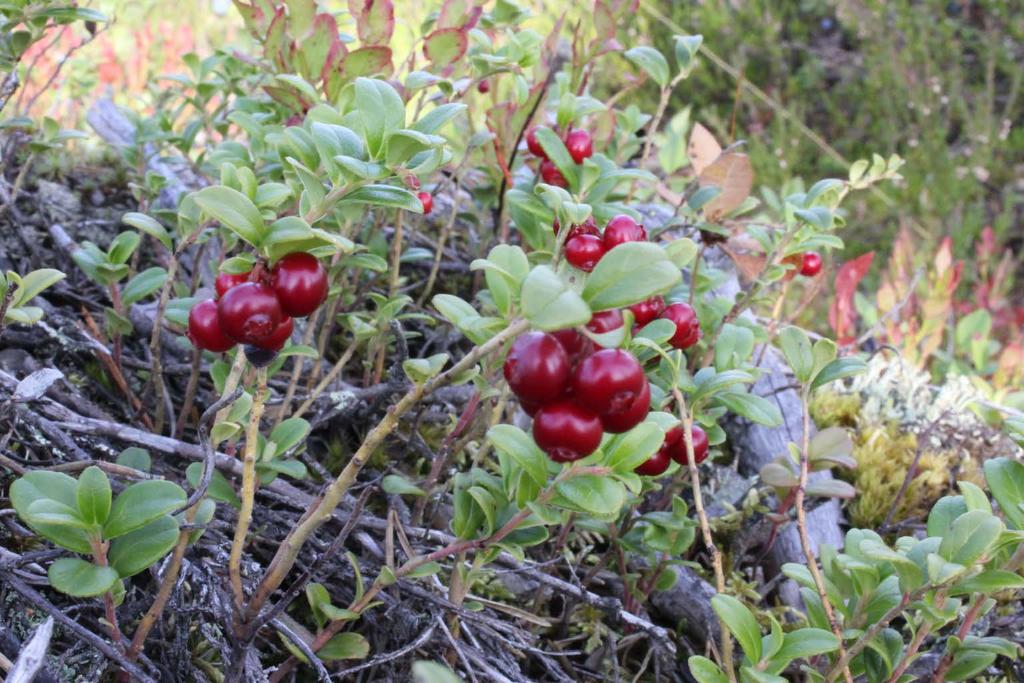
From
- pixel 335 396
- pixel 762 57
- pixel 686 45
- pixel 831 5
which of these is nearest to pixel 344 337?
pixel 335 396

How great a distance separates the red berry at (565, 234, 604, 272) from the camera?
1081mm

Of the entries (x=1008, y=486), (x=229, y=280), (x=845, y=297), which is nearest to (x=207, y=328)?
(x=229, y=280)

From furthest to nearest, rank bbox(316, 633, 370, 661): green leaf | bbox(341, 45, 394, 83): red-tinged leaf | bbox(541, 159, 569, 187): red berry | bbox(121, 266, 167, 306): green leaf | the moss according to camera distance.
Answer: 1. the moss
2. bbox(541, 159, 569, 187): red berry
3. bbox(341, 45, 394, 83): red-tinged leaf
4. bbox(121, 266, 167, 306): green leaf
5. bbox(316, 633, 370, 661): green leaf

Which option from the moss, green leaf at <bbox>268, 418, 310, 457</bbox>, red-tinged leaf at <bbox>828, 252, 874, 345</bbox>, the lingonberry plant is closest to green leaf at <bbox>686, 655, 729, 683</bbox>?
the lingonberry plant

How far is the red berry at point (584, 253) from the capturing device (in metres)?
1.08

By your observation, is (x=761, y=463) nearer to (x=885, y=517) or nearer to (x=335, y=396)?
(x=885, y=517)

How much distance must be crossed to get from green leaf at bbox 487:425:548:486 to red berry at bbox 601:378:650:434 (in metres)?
0.22

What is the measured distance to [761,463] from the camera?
6.88ft

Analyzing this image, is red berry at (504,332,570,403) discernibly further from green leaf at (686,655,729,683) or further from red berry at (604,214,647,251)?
green leaf at (686,655,729,683)

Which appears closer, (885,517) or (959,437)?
(885,517)

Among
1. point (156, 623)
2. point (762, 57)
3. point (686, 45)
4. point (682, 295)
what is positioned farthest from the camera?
point (762, 57)

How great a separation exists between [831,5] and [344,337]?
5850mm

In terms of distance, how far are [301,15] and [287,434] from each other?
931mm

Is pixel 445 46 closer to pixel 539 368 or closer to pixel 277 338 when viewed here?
pixel 277 338
